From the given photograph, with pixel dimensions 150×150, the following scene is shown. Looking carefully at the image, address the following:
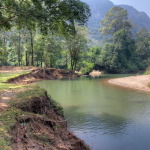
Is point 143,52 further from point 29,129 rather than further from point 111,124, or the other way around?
point 29,129

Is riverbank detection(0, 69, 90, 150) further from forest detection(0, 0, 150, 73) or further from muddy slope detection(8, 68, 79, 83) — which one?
muddy slope detection(8, 68, 79, 83)

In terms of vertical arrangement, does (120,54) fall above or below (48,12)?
above

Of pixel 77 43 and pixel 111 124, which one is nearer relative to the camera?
pixel 111 124

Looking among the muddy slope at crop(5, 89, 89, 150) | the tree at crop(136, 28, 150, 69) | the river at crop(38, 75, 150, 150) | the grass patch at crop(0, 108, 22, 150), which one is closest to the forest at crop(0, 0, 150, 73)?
the tree at crop(136, 28, 150, 69)

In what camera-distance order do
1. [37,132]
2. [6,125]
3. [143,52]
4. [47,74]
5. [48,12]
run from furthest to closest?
[143,52] → [47,74] → [48,12] → [37,132] → [6,125]

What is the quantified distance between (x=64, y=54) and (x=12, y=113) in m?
41.7

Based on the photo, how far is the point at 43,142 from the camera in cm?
595

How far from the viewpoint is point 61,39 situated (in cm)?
4238

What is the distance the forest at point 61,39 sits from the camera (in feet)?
33.7

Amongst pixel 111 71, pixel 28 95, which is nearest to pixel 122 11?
pixel 111 71

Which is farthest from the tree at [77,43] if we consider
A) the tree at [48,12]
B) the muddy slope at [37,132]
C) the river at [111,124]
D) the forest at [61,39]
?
the muddy slope at [37,132]

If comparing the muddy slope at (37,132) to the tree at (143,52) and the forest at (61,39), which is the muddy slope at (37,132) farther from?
the tree at (143,52)

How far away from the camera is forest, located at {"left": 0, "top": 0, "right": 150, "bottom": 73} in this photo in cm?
1027

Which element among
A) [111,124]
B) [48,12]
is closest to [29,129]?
[111,124]
